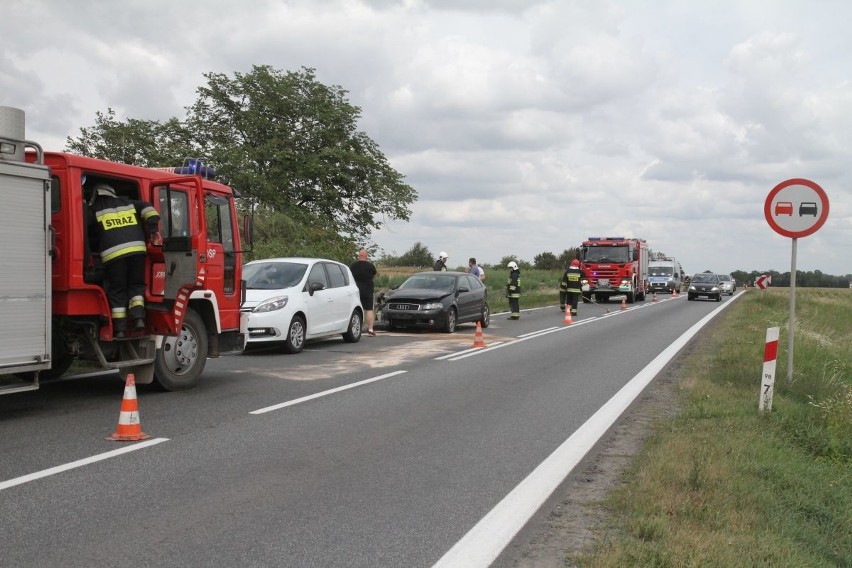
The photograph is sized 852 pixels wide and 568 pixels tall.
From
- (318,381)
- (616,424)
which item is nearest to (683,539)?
(616,424)

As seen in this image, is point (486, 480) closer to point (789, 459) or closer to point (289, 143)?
point (789, 459)

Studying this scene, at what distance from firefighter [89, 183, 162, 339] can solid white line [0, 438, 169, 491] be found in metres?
2.14

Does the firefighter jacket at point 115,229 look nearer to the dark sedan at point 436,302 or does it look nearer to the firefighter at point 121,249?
the firefighter at point 121,249

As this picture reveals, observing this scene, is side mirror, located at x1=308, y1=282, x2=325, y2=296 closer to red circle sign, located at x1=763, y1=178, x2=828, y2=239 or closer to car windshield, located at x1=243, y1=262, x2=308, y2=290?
car windshield, located at x1=243, y1=262, x2=308, y2=290

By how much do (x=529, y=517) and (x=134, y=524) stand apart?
2.30 metres

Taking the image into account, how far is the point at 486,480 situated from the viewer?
589cm

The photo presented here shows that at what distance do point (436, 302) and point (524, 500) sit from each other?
13.7m

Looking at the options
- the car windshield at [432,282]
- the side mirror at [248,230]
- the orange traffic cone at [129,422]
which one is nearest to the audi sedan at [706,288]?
the car windshield at [432,282]

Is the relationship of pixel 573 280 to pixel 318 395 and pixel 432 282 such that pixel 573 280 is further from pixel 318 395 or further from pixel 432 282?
pixel 318 395

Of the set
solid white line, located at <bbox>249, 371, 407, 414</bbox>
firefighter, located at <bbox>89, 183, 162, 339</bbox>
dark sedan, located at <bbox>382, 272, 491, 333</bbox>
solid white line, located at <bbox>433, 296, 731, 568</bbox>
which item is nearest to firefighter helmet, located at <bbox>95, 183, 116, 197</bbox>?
firefighter, located at <bbox>89, 183, 162, 339</bbox>

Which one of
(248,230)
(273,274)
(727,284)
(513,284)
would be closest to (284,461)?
(248,230)

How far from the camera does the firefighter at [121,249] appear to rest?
8.47 m

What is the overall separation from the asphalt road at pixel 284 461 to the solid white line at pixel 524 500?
8cm

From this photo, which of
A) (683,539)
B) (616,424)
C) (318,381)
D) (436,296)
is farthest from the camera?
(436,296)
